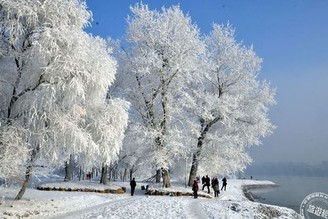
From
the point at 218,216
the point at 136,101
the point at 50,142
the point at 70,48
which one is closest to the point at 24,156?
the point at 50,142

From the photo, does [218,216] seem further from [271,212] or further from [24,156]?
[24,156]

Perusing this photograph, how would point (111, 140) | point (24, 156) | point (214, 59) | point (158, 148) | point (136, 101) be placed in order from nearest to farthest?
point (24, 156) → point (111, 140) → point (158, 148) → point (136, 101) → point (214, 59)

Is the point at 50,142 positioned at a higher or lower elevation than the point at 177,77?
lower

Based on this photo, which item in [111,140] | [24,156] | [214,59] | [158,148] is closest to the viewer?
[24,156]

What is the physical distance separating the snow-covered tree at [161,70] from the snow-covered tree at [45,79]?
11813 millimetres

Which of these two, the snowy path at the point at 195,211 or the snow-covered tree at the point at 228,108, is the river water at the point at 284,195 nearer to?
the snow-covered tree at the point at 228,108

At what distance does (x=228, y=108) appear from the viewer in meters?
35.3

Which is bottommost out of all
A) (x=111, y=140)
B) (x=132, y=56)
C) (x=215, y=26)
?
(x=111, y=140)

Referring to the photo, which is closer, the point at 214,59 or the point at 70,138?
the point at 70,138

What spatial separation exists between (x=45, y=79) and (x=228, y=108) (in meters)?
19.8

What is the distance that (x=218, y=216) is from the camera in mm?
20281

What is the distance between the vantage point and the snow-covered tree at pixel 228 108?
35250 mm

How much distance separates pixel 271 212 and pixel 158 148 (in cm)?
1188

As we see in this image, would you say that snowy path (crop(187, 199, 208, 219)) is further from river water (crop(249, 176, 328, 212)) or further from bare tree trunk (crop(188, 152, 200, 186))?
river water (crop(249, 176, 328, 212))
